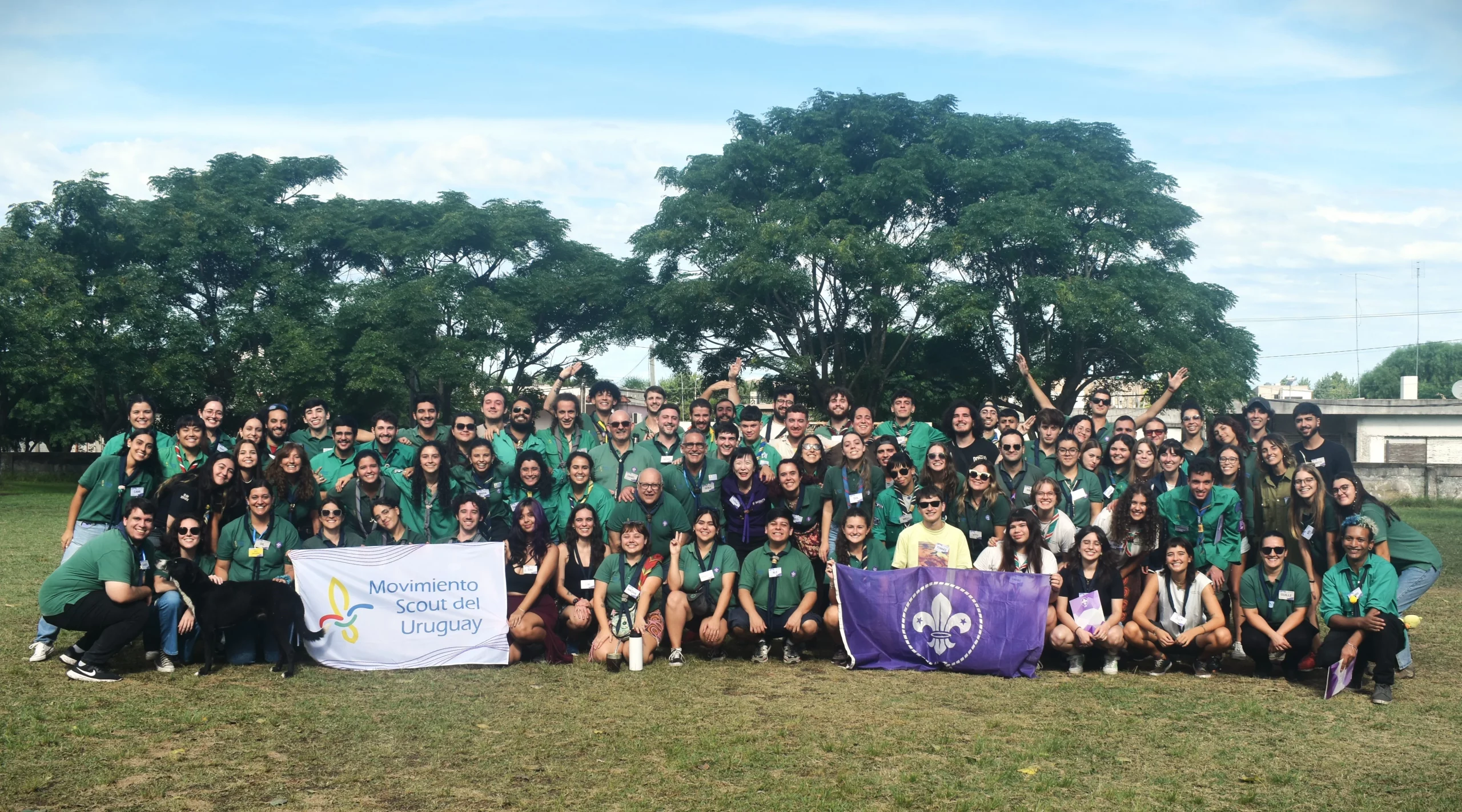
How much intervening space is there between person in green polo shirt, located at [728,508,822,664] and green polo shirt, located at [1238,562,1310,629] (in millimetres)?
3142

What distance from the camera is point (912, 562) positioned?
9.02 m

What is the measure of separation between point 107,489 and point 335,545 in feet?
5.67

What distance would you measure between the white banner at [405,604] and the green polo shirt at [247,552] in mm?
→ 180

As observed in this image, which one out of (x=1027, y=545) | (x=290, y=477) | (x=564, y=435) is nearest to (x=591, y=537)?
(x=564, y=435)

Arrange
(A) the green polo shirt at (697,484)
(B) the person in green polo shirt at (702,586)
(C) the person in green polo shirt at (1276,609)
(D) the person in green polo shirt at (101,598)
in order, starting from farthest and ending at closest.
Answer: (A) the green polo shirt at (697,484), (B) the person in green polo shirt at (702,586), (C) the person in green polo shirt at (1276,609), (D) the person in green polo shirt at (101,598)

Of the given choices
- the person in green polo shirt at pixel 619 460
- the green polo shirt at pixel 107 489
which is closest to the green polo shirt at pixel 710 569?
the person in green polo shirt at pixel 619 460

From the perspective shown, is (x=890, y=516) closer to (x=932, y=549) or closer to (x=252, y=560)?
(x=932, y=549)

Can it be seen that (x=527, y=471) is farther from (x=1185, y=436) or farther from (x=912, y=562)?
(x=1185, y=436)

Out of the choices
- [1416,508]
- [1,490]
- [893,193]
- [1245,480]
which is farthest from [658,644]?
[1,490]

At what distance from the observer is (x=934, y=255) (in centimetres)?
2894

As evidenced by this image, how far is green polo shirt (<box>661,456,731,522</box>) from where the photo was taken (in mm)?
9664

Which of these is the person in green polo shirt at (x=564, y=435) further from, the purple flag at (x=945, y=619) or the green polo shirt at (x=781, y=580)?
the purple flag at (x=945, y=619)

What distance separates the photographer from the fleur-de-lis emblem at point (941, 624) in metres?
8.65

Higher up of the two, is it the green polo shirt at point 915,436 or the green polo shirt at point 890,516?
the green polo shirt at point 915,436
